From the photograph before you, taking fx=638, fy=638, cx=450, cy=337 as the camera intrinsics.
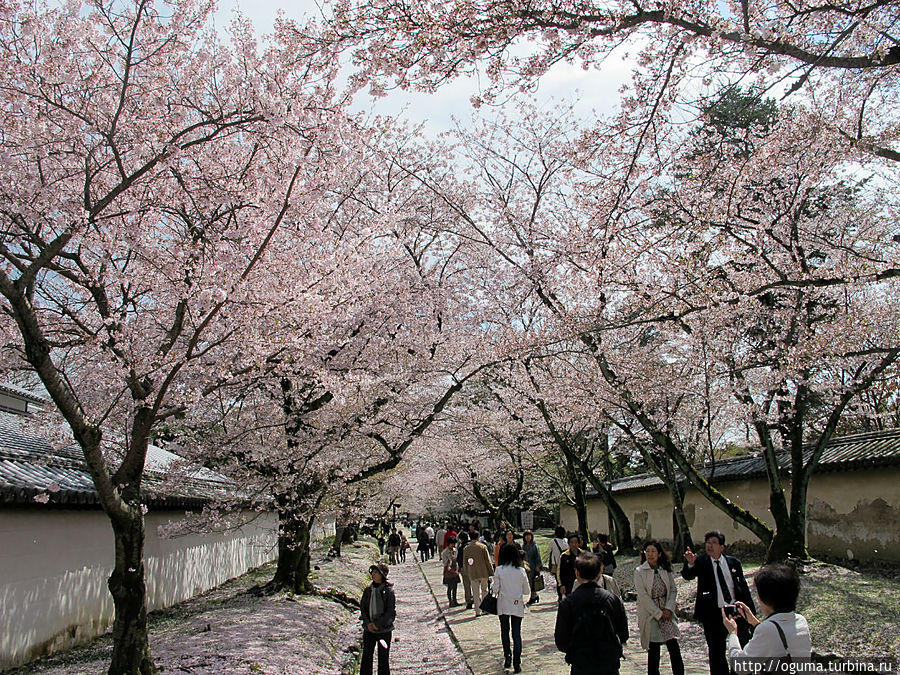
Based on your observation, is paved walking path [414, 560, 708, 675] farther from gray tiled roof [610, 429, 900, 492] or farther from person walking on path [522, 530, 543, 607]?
gray tiled roof [610, 429, 900, 492]

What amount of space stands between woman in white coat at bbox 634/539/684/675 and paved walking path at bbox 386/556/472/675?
2.62m

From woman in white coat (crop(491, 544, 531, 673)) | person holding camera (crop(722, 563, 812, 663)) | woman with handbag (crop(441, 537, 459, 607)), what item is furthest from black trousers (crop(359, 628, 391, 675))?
woman with handbag (crop(441, 537, 459, 607))

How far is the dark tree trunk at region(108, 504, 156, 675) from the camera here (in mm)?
5805

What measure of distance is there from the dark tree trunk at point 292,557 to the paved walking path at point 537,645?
10.7 ft

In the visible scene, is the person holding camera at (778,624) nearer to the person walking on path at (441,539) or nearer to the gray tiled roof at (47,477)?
the gray tiled roof at (47,477)

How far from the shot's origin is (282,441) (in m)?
12.4

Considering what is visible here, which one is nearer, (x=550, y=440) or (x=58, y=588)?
(x=58, y=588)

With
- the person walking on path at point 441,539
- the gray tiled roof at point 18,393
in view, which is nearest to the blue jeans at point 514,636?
the gray tiled roof at point 18,393

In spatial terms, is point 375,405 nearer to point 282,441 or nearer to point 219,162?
point 282,441

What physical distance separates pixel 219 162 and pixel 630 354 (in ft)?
34.1

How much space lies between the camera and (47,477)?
29.7ft

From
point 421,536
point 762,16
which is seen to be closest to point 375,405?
point 762,16

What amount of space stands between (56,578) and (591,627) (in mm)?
7923

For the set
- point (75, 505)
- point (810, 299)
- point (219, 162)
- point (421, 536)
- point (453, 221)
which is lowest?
point (421, 536)
